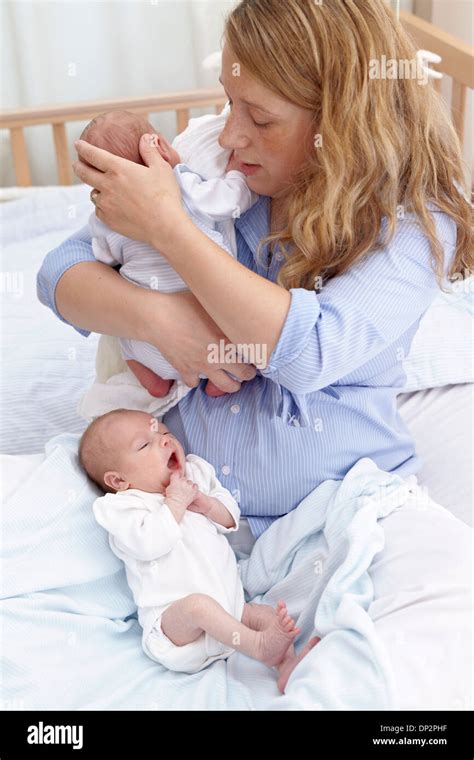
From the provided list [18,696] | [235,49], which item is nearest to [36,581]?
[18,696]

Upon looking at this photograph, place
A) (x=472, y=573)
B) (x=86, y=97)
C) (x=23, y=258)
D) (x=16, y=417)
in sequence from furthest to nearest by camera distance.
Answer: (x=86, y=97), (x=23, y=258), (x=16, y=417), (x=472, y=573)

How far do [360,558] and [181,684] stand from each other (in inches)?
10.1

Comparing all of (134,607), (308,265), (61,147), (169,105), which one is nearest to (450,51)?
(169,105)

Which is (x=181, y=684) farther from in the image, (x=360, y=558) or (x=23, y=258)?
(x=23, y=258)

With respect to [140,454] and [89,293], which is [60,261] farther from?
[140,454]

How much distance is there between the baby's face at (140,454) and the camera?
1.23 m

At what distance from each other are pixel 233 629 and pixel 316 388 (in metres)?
0.30

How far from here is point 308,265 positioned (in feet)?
3.92

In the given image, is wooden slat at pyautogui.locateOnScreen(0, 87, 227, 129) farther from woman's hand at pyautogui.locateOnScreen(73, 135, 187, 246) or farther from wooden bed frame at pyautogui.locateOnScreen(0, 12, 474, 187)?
woman's hand at pyautogui.locateOnScreen(73, 135, 187, 246)

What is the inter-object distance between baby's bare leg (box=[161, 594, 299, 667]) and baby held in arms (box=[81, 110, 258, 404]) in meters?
0.31

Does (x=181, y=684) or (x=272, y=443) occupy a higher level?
(x=272, y=443)

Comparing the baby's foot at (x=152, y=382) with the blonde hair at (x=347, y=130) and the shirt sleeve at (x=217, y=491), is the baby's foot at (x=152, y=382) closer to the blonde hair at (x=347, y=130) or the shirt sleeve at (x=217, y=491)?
the shirt sleeve at (x=217, y=491)

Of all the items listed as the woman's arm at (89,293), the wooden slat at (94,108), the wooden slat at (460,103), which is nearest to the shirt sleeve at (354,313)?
the woman's arm at (89,293)
